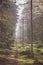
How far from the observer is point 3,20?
408 cm

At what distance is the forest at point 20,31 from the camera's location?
386 cm

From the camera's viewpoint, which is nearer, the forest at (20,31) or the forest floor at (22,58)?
the forest floor at (22,58)

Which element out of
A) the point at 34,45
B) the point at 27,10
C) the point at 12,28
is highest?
the point at 27,10

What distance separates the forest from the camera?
3.86 metres

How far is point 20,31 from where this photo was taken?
13.0 feet

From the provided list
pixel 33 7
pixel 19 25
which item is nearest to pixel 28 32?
pixel 19 25

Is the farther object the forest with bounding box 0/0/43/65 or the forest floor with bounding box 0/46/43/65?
the forest with bounding box 0/0/43/65

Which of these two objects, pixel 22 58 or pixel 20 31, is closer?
pixel 22 58

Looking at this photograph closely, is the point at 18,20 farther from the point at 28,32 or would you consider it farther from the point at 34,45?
the point at 34,45

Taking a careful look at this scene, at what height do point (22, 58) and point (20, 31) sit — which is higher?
point (20, 31)

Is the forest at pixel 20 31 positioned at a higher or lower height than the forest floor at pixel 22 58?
higher

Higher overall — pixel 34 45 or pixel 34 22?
pixel 34 22

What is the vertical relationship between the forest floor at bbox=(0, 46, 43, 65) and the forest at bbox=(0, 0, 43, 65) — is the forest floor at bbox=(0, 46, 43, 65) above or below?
below

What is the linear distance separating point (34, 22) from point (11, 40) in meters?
0.56
